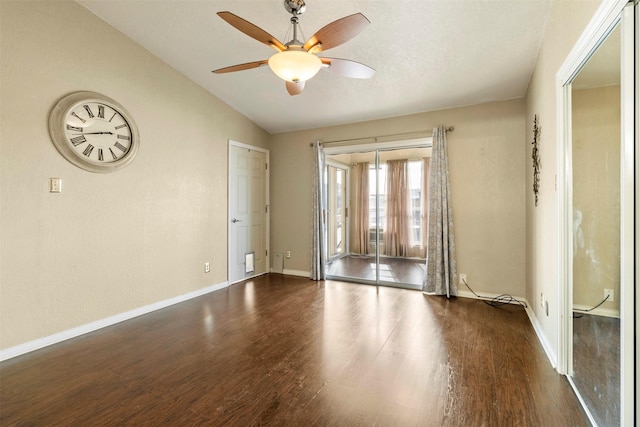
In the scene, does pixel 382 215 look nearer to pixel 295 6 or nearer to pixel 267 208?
pixel 267 208

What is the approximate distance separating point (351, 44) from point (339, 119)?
1703 mm

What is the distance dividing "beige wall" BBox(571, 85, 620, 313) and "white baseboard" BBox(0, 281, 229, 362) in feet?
12.7

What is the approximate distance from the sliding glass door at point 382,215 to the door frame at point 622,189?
229 cm

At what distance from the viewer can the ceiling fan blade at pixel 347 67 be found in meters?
2.17

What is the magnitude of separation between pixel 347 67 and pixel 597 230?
6.08ft

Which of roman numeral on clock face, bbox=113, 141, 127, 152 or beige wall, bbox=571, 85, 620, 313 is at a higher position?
roman numeral on clock face, bbox=113, 141, 127, 152

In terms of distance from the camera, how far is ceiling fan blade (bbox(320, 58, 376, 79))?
2.17 metres

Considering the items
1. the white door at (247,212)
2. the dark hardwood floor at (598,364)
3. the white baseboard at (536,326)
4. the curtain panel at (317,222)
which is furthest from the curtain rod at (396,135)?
the dark hardwood floor at (598,364)

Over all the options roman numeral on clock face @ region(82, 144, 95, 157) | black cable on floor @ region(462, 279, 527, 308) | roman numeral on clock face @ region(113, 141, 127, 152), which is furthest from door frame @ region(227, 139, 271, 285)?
black cable on floor @ region(462, 279, 527, 308)

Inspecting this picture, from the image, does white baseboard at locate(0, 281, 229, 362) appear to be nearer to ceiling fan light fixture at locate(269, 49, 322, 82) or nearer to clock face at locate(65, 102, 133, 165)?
clock face at locate(65, 102, 133, 165)

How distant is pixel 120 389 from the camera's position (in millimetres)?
1950

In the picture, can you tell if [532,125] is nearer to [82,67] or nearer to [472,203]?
[472,203]

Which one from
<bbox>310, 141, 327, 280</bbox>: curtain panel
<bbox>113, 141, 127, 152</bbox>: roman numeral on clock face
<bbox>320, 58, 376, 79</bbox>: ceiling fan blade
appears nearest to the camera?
<bbox>320, 58, 376, 79</bbox>: ceiling fan blade

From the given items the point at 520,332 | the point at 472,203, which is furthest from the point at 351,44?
the point at 520,332
